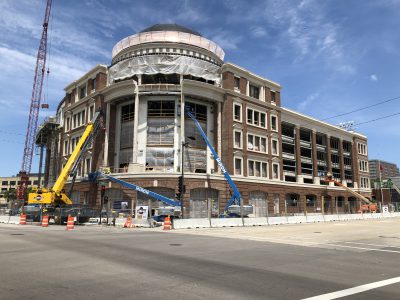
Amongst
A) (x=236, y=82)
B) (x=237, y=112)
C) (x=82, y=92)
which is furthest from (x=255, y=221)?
(x=82, y=92)

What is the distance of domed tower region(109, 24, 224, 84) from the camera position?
50.2 metres

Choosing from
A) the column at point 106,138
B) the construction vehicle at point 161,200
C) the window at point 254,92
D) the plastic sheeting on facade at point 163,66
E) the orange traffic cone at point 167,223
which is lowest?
the orange traffic cone at point 167,223

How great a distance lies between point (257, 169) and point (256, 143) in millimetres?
3954

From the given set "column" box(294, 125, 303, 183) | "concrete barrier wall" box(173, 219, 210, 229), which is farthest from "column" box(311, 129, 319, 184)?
"concrete barrier wall" box(173, 219, 210, 229)

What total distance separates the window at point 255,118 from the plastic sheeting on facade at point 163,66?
8203 millimetres

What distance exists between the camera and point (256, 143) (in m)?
54.9

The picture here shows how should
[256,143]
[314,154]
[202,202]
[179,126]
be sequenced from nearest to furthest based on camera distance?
[202,202], [179,126], [256,143], [314,154]

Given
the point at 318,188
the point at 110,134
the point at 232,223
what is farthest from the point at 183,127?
the point at 318,188

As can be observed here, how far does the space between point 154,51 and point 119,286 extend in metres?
47.0

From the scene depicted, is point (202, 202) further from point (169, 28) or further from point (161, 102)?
point (169, 28)

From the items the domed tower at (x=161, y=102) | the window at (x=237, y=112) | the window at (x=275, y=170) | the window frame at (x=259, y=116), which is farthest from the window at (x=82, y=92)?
the window at (x=275, y=170)

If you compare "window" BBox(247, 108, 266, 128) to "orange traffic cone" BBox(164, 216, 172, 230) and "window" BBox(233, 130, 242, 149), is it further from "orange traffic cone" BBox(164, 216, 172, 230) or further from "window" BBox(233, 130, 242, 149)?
"orange traffic cone" BBox(164, 216, 172, 230)

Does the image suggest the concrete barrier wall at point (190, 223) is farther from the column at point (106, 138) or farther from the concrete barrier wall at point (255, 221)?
the column at point (106, 138)

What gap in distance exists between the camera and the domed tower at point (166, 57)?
5019 cm
